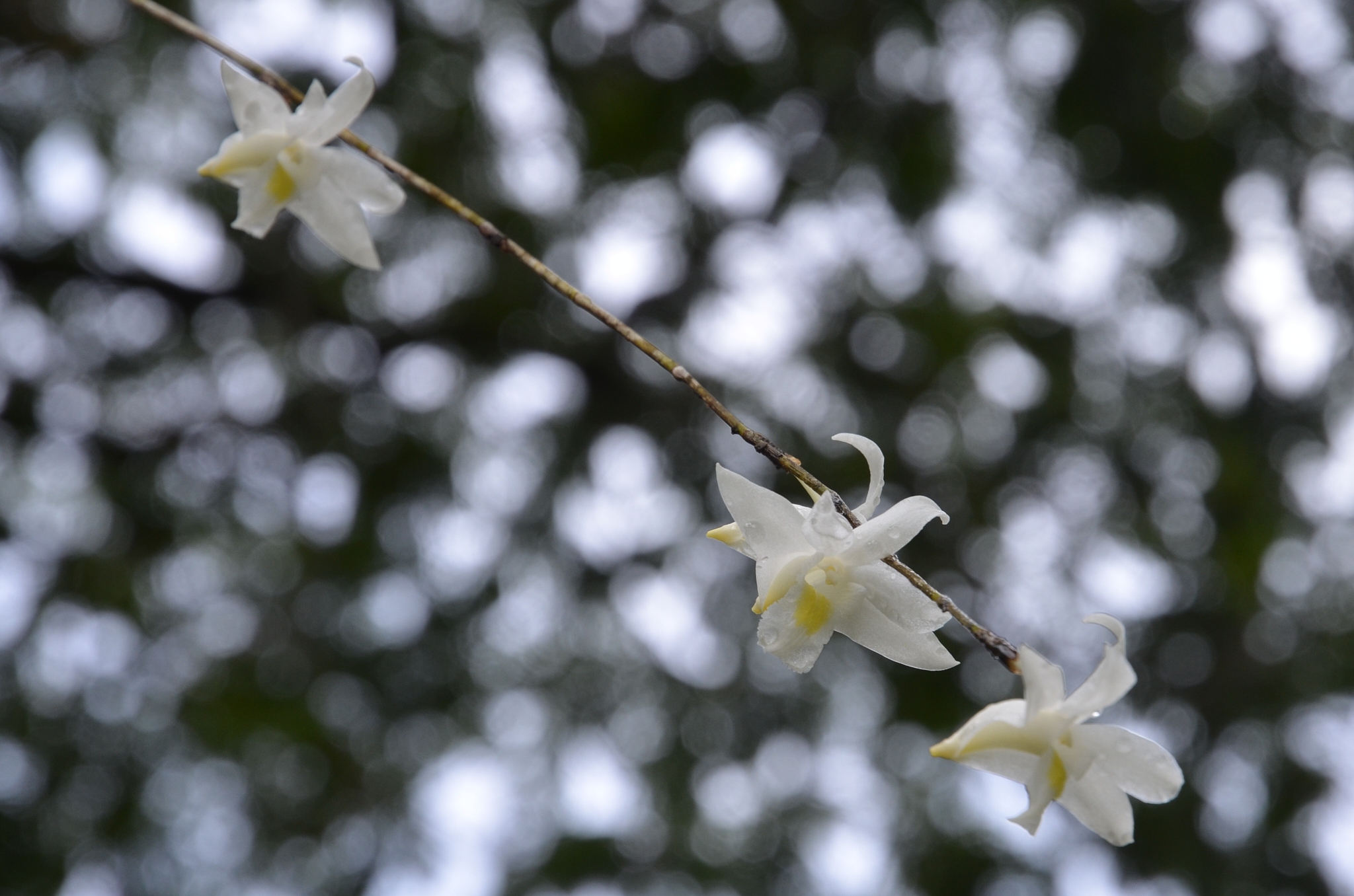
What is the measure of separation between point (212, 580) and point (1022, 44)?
1.90m

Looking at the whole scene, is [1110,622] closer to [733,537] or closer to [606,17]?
[733,537]

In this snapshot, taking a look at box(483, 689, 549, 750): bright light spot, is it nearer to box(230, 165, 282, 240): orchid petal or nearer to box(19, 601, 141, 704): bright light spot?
box(19, 601, 141, 704): bright light spot

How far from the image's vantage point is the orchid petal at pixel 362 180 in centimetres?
75

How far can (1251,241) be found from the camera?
2.13m

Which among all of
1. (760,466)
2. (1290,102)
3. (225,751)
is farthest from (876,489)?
(1290,102)

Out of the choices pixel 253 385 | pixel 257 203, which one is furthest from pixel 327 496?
pixel 257 203

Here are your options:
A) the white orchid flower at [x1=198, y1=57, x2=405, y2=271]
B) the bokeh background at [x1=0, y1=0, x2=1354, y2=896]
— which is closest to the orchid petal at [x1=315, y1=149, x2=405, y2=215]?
the white orchid flower at [x1=198, y1=57, x2=405, y2=271]

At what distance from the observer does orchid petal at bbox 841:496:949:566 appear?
0.63m

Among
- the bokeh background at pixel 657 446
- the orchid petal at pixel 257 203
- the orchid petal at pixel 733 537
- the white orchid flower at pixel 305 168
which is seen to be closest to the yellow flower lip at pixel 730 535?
the orchid petal at pixel 733 537

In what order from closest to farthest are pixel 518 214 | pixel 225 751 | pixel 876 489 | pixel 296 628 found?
pixel 876 489 → pixel 225 751 → pixel 518 214 → pixel 296 628

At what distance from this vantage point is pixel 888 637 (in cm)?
66

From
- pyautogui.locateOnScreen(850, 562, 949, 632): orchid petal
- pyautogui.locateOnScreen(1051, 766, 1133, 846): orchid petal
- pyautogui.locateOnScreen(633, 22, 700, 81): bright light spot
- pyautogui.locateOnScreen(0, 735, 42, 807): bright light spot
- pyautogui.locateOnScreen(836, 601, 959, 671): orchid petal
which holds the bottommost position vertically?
pyautogui.locateOnScreen(0, 735, 42, 807): bright light spot

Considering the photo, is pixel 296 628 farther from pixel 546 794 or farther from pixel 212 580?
pixel 546 794

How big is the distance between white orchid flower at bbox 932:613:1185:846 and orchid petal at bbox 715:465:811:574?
14 centimetres
